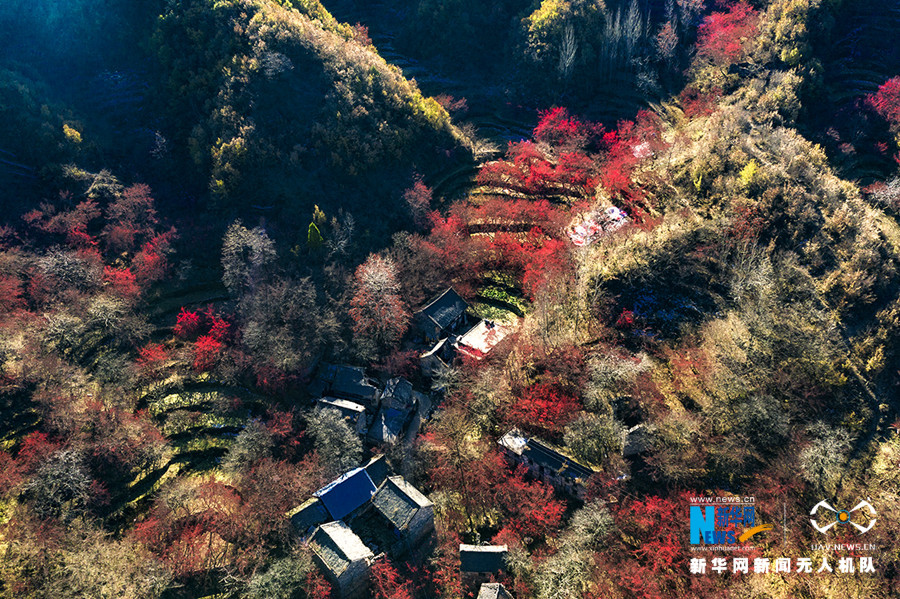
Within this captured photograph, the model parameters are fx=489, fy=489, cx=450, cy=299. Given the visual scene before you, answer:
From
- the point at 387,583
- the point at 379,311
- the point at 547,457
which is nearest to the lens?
the point at 387,583

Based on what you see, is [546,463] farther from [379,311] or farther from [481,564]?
[379,311]

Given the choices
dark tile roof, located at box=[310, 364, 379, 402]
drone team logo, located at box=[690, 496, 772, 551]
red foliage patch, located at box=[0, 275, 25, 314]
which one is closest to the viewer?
drone team logo, located at box=[690, 496, 772, 551]

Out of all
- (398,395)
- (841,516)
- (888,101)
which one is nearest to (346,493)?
(398,395)

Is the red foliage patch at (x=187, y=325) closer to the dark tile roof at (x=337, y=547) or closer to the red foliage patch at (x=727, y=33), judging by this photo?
the dark tile roof at (x=337, y=547)

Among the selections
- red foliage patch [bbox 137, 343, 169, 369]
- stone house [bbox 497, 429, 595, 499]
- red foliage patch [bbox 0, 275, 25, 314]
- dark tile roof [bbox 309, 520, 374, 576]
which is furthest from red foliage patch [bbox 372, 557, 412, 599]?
red foliage patch [bbox 0, 275, 25, 314]

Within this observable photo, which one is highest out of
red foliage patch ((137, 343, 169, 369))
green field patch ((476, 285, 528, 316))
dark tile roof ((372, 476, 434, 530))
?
green field patch ((476, 285, 528, 316))

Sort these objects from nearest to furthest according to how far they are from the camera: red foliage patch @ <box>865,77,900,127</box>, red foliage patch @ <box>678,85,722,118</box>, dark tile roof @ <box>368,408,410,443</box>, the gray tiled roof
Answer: the gray tiled roof, dark tile roof @ <box>368,408,410,443</box>, red foliage patch @ <box>865,77,900,127</box>, red foliage patch @ <box>678,85,722,118</box>

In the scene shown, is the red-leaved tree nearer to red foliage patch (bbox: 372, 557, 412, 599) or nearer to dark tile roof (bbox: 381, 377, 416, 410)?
dark tile roof (bbox: 381, 377, 416, 410)
